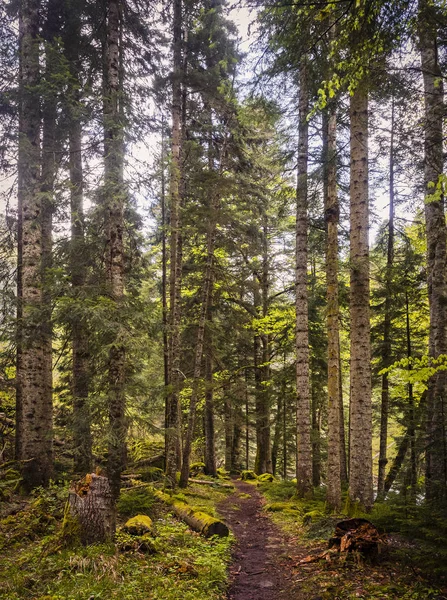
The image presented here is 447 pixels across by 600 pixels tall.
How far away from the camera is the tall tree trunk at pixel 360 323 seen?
805cm

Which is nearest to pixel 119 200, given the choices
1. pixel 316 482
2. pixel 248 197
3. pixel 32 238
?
pixel 32 238

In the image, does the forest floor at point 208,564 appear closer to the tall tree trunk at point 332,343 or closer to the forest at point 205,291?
the forest at point 205,291

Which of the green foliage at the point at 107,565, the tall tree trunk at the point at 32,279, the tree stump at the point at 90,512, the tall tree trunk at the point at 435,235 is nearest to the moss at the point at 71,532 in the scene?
the tree stump at the point at 90,512

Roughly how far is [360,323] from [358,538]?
418 centimetres

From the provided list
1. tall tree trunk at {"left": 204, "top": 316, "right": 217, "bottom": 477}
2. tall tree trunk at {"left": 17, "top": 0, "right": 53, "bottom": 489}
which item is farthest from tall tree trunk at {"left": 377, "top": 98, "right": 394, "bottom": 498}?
tall tree trunk at {"left": 17, "top": 0, "right": 53, "bottom": 489}

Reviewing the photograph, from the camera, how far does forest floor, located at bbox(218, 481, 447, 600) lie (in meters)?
4.95

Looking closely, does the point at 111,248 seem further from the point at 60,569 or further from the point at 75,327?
the point at 60,569

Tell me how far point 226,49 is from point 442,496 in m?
15.8

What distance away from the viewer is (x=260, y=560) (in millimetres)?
7191

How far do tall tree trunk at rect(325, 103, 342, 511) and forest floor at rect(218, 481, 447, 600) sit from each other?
924 mm

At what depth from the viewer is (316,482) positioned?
60.4ft

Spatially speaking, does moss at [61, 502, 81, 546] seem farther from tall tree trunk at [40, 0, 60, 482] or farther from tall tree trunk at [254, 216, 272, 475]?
tall tree trunk at [254, 216, 272, 475]

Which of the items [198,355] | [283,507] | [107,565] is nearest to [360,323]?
[198,355]

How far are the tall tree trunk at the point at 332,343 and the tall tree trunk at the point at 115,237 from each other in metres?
5.21
